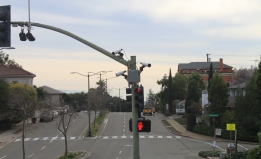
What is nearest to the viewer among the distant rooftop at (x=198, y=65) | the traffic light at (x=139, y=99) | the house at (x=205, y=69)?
the traffic light at (x=139, y=99)

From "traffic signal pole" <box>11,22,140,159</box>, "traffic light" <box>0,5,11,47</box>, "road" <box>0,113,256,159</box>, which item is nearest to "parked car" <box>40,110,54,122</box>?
"road" <box>0,113,256,159</box>

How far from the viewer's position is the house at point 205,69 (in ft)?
393

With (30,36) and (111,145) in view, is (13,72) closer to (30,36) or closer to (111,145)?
(111,145)

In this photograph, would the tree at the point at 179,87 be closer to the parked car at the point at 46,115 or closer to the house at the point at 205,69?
the house at the point at 205,69

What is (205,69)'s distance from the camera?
126 metres

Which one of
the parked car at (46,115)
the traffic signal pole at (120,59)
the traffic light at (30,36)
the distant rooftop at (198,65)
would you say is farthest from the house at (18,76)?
the traffic light at (30,36)

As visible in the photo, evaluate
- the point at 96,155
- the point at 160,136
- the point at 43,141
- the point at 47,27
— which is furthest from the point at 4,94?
the point at 47,27

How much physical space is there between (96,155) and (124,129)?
1004 inches

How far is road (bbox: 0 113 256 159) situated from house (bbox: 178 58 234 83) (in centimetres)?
6274

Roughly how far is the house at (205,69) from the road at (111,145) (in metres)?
62.7

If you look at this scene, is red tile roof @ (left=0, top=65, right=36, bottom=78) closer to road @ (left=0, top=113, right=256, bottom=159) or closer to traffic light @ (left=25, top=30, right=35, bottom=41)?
road @ (left=0, top=113, right=256, bottom=159)

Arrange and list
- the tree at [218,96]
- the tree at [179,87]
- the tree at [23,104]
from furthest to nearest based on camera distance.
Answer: the tree at [179,87]
the tree at [218,96]
the tree at [23,104]

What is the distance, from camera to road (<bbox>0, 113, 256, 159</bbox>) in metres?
36.6

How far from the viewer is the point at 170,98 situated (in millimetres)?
90438
